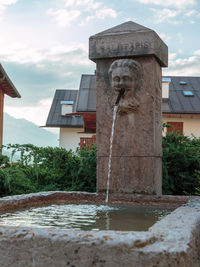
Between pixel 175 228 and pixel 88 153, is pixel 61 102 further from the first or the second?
pixel 175 228

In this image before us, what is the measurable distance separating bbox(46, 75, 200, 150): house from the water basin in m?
13.6

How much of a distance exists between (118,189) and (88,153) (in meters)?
2.07

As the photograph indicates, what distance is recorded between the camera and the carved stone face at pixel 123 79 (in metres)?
4.41

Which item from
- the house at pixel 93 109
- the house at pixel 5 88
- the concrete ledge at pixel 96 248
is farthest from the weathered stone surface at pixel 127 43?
the house at pixel 93 109

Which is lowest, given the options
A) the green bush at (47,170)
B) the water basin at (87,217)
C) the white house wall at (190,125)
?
the water basin at (87,217)

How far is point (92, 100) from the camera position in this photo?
19875 mm

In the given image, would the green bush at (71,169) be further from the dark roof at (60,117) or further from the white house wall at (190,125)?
the dark roof at (60,117)

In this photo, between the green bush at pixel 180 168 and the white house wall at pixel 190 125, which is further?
the white house wall at pixel 190 125

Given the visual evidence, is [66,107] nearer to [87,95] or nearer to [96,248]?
[87,95]

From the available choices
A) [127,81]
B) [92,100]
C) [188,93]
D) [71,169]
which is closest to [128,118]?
[127,81]

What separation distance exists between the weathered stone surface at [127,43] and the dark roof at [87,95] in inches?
553

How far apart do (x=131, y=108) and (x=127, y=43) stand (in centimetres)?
74

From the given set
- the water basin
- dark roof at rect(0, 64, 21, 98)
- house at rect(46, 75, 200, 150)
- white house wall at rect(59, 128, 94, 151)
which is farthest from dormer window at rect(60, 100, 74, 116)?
the water basin

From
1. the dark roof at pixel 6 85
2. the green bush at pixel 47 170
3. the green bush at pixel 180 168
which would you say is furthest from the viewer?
the dark roof at pixel 6 85
